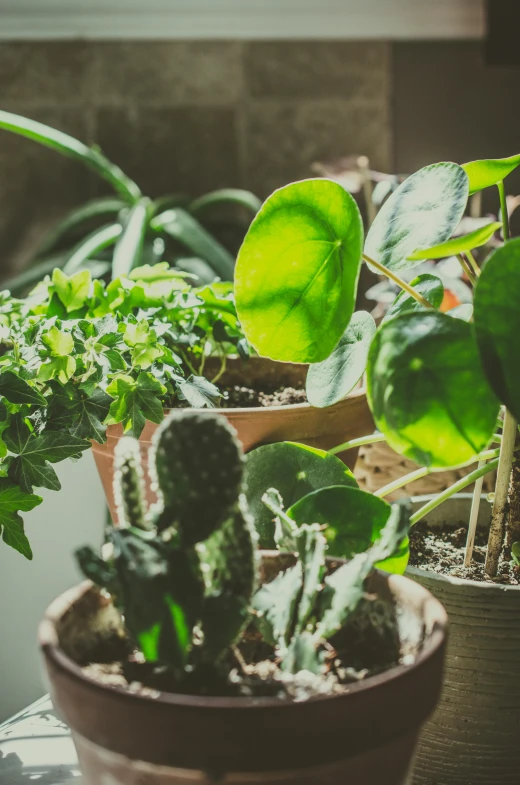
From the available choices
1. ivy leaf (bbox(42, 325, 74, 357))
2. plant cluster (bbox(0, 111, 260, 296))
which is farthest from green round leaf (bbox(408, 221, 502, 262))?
plant cluster (bbox(0, 111, 260, 296))

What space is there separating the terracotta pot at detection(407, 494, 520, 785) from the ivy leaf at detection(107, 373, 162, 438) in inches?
11.6

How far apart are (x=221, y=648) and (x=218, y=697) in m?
0.04

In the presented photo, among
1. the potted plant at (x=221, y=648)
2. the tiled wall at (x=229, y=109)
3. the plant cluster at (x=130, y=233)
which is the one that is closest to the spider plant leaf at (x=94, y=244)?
the plant cluster at (x=130, y=233)

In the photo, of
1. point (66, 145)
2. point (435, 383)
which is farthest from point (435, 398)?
point (66, 145)

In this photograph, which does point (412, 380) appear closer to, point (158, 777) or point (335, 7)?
point (158, 777)

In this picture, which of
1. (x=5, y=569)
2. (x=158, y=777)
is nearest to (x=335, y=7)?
(x=5, y=569)

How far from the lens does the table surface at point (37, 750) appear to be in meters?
0.79

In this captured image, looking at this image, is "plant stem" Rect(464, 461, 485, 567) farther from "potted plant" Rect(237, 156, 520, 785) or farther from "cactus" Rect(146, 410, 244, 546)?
"cactus" Rect(146, 410, 244, 546)

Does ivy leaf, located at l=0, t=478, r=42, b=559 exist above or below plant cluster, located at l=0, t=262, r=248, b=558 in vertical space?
below

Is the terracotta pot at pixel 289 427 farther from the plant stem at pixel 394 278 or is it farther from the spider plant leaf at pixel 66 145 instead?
the spider plant leaf at pixel 66 145

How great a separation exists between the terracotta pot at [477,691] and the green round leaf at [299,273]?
9.4 inches

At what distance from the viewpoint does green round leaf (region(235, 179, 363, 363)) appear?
676 mm

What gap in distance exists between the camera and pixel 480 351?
540 millimetres

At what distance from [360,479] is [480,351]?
673mm
